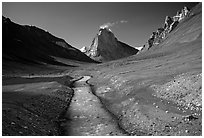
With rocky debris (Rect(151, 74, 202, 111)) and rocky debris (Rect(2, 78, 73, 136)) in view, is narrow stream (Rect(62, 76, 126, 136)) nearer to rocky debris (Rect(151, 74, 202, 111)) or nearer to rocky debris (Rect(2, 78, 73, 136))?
rocky debris (Rect(2, 78, 73, 136))

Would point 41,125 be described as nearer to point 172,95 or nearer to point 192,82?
point 172,95

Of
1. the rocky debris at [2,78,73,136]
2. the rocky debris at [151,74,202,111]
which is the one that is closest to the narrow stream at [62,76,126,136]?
the rocky debris at [2,78,73,136]

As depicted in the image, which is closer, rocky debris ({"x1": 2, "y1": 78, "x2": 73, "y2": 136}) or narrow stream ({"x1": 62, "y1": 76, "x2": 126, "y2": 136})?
rocky debris ({"x1": 2, "y1": 78, "x2": 73, "y2": 136})

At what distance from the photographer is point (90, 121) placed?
32094 mm

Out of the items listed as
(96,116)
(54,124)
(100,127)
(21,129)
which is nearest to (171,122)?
(100,127)

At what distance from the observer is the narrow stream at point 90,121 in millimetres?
27397

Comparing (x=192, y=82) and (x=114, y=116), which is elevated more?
(x=192, y=82)

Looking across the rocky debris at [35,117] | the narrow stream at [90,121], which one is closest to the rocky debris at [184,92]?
the narrow stream at [90,121]

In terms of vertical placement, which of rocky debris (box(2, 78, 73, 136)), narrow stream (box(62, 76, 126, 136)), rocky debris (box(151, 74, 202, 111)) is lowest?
narrow stream (box(62, 76, 126, 136))

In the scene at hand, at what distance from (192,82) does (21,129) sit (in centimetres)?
2712

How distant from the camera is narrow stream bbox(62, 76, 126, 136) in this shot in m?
27.4

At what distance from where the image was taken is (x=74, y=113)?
36938 mm

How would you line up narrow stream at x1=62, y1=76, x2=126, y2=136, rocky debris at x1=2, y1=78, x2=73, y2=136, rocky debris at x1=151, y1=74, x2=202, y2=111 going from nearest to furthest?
rocky debris at x1=2, y1=78, x2=73, y2=136 < narrow stream at x1=62, y1=76, x2=126, y2=136 < rocky debris at x1=151, y1=74, x2=202, y2=111

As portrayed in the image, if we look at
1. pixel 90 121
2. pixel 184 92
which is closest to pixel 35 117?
pixel 90 121
